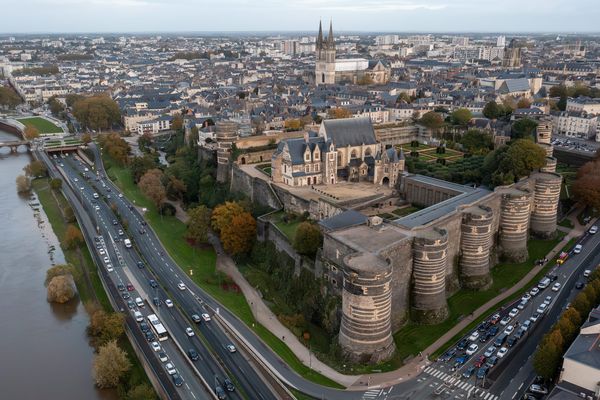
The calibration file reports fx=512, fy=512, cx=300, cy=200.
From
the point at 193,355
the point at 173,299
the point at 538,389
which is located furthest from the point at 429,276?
the point at 173,299

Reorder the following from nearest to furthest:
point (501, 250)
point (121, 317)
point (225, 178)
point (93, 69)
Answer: point (121, 317)
point (501, 250)
point (225, 178)
point (93, 69)

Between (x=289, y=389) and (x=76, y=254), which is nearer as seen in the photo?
(x=289, y=389)

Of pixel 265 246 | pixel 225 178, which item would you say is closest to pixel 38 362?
pixel 265 246

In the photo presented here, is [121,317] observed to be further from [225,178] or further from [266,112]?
[266,112]

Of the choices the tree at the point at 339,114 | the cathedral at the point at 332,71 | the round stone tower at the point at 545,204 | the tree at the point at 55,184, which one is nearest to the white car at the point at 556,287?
the round stone tower at the point at 545,204

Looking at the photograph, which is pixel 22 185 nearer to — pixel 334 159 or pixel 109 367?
pixel 334 159

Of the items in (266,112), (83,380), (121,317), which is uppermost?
(266,112)
